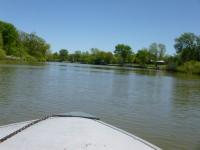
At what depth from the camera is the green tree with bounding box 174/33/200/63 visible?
307 feet

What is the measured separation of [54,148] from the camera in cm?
366

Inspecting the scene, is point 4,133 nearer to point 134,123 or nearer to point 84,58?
point 134,123

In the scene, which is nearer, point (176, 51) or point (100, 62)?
point (176, 51)

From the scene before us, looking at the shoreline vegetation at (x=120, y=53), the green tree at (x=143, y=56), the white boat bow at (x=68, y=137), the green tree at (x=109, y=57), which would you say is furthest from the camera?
the green tree at (x=109, y=57)

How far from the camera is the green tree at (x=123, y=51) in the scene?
14700cm

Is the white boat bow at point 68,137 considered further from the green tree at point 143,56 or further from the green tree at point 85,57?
the green tree at point 85,57

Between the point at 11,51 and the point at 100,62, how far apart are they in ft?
241

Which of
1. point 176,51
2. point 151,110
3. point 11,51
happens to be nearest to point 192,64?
point 176,51

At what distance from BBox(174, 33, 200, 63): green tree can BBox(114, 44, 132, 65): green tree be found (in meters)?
50.9

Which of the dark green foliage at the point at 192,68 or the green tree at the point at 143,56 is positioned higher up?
the green tree at the point at 143,56

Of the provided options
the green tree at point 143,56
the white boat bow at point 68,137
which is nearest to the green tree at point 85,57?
the green tree at point 143,56

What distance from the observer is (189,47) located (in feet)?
313

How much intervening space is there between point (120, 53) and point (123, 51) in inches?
90.4

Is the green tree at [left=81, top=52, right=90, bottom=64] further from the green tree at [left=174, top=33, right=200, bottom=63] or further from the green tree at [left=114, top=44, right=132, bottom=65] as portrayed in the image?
the green tree at [left=174, top=33, right=200, bottom=63]
